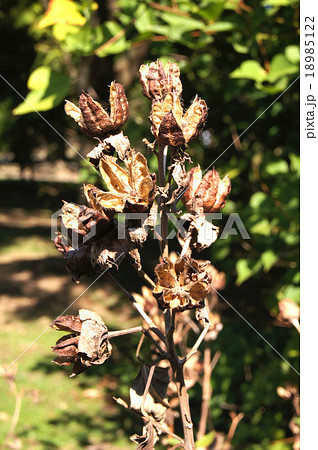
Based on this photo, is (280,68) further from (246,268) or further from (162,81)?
(162,81)

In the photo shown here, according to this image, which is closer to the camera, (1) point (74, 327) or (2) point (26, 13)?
(1) point (74, 327)

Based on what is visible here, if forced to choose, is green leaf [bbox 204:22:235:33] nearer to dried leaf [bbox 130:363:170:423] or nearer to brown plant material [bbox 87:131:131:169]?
brown plant material [bbox 87:131:131:169]

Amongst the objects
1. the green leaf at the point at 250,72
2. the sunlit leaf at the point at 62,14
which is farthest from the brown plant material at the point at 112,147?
the green leaf at the point at 250,72

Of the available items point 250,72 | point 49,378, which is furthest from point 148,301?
point 49,378

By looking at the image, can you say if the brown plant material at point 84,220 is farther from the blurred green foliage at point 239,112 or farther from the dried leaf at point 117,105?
the blurred green foliage at point 239,112

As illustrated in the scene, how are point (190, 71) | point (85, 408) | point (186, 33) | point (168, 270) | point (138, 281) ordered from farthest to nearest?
point (138, 281), point (85, 408), point (190, 71), point (186, 33), point (168, 270)

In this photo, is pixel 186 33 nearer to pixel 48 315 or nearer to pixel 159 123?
pixel 159 123
